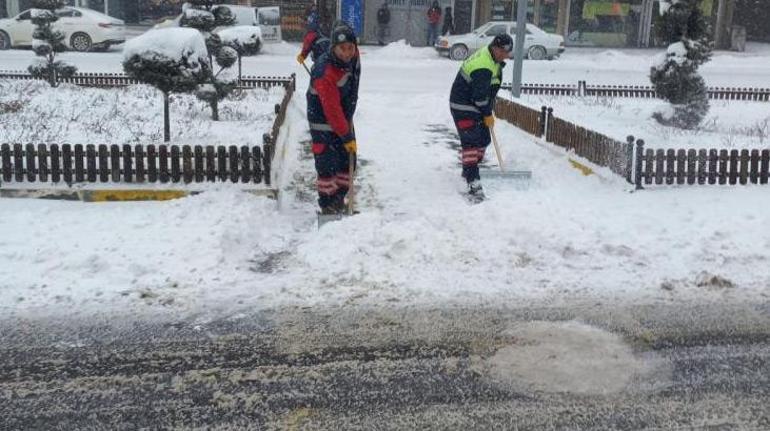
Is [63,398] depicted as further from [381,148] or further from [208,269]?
[381,148]

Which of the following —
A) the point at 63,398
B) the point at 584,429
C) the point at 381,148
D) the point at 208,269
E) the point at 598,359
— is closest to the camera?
the point at 584,429

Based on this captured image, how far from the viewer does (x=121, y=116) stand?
42.7 ft

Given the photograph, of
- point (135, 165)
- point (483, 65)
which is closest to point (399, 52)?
point (483, 65)

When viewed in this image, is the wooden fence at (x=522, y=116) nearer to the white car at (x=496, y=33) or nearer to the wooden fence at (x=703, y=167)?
the wooden fence at (x=703, y=167)

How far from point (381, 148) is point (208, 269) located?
590cm

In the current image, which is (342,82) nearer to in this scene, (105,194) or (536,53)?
(105,194)

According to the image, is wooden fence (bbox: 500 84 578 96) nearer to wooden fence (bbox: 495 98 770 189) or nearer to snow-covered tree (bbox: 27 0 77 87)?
wooden fence (bbox: 495 98 770 189)

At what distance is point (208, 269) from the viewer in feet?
21.2

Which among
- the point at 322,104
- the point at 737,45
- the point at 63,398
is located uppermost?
the point at 737,45

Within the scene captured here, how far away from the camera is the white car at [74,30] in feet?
85.3

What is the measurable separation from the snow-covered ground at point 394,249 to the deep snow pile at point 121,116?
2.73 meters

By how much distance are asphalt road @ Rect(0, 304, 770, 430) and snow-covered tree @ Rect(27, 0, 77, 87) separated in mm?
12824

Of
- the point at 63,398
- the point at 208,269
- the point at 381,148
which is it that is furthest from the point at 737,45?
the point at 63,398

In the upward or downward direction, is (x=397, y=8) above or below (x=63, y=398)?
above
